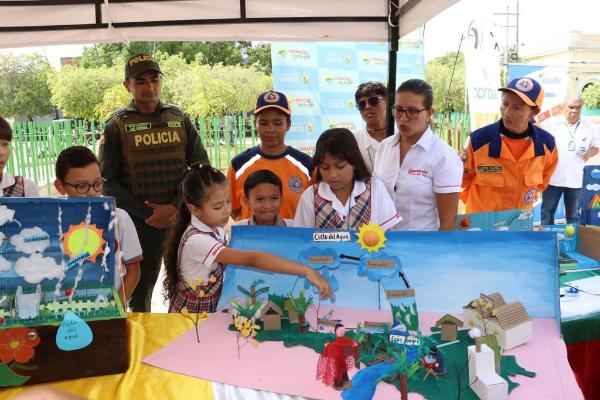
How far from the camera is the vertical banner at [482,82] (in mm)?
7102

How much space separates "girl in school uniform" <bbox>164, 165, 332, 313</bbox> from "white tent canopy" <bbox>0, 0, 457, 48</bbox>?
1.64 m

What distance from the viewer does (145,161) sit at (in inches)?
111

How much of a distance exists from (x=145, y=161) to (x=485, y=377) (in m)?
2.20

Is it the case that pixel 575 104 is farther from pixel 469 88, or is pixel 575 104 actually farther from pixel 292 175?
pixel 292 175

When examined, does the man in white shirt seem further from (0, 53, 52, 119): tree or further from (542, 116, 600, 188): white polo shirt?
(0, 53, 52, 119): tree

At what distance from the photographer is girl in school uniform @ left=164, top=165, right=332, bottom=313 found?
173cm

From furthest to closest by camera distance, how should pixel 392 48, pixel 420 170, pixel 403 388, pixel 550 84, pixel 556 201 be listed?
1. pixel 550 84
2. pixel 556 201
3. pixel 392 48
4. pixel 420 170
5. pixel 403 388

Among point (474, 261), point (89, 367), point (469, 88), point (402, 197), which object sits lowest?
point (89, 367)

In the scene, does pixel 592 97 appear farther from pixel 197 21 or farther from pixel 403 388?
pixel 403 388

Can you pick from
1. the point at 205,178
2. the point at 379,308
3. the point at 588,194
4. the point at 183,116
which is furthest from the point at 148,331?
the point at 588,194

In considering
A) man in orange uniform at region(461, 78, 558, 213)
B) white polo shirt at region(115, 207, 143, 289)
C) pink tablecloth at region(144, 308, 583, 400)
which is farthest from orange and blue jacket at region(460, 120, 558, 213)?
white polo shirt at region(115, 207, 143, 289)

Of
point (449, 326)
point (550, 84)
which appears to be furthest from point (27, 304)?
point (550, 84)

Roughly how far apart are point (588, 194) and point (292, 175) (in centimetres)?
169

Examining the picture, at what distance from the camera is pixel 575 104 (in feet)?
16.6
